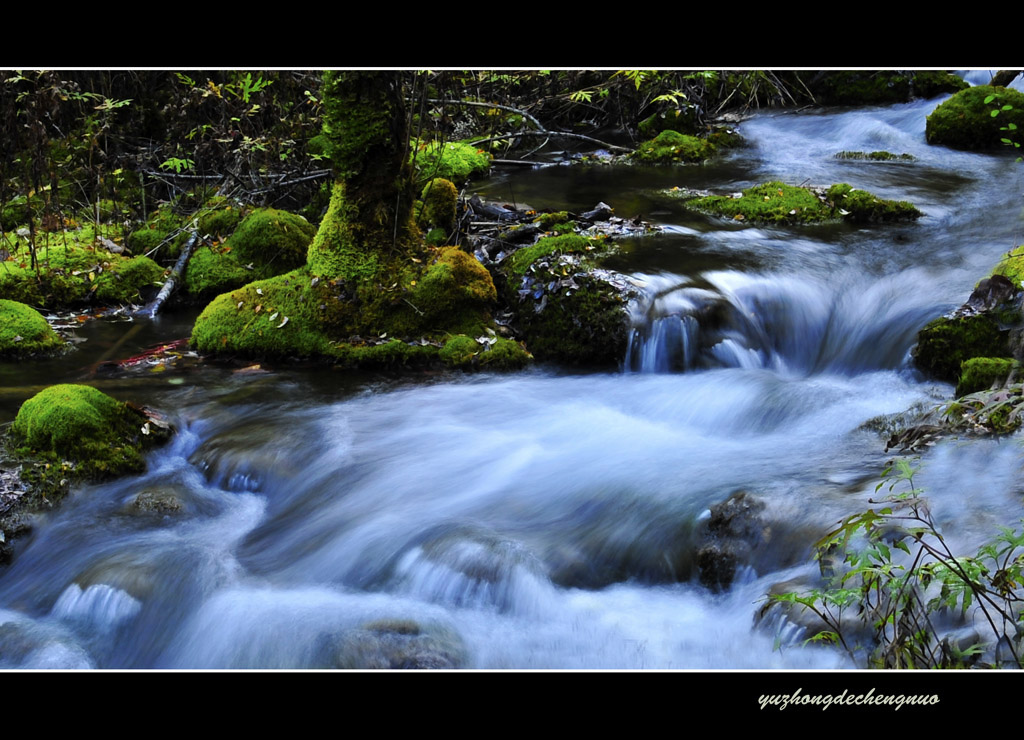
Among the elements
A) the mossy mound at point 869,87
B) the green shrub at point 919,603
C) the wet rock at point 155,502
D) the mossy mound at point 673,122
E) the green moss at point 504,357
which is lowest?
the wet rock at point 155,502

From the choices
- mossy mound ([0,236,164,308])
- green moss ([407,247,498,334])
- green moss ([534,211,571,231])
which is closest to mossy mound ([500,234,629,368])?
green moss ([407,247,498,334])

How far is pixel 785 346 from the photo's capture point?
653 centimetres

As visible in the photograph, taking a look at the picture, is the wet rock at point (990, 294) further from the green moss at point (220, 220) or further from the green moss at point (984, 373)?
the green moss at point (220, 220)

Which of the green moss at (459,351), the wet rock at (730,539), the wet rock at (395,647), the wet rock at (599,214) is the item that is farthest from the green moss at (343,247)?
the wet rock at (730,539)

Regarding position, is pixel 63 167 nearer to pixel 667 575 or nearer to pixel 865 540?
pixel 667 575

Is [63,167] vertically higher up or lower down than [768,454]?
higher up

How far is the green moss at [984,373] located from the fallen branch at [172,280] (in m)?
6.48

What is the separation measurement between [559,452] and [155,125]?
7.29 m

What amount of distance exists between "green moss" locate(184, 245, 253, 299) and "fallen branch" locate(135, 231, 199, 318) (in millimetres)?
90

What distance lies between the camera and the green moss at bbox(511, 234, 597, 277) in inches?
279

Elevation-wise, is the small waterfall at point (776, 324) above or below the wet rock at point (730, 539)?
above

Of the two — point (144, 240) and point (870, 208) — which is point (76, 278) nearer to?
point (144, 240)

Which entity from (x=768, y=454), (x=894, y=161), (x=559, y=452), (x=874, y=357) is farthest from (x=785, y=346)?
(x=894, y=161)

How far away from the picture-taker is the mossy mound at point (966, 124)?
33.4ft
